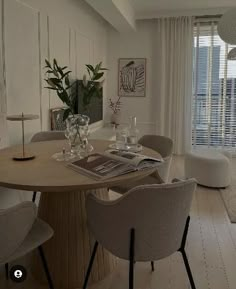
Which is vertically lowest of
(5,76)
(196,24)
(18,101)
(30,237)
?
(30,237)

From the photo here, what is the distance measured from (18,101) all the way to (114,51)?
12.0 ft

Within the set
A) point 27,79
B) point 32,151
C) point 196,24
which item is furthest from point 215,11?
point 32,151

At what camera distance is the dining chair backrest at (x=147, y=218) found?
1.39 metres

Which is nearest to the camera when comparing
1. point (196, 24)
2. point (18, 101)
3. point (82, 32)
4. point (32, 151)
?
point (32, 151)

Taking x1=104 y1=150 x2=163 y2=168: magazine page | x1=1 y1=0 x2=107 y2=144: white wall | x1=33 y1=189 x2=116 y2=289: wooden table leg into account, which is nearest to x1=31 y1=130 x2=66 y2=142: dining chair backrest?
x1=1 y1=0 x2=107 y2=144: white wall

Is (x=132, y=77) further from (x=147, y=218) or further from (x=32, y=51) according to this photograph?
(x=147, y=218)

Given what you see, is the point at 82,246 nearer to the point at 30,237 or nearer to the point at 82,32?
the point at 30,237

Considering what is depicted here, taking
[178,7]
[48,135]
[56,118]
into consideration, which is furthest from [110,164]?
[178,7]

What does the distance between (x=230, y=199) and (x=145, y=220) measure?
248 cm

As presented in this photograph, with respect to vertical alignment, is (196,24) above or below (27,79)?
above

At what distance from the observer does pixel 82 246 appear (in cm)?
200

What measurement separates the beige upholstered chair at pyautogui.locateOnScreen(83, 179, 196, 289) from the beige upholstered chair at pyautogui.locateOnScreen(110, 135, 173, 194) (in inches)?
32.8

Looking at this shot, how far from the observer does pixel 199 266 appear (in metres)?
2.29

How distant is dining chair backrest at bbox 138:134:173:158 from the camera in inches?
109
